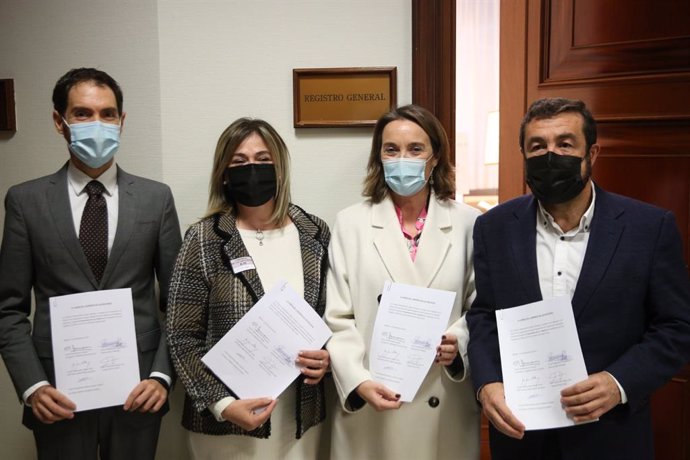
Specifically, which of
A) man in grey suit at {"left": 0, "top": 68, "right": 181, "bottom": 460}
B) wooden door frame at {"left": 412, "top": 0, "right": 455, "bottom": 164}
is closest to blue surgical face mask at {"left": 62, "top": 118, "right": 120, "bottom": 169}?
man in grey suit at {"left": 0, "top": 68, "right": 181, "bottom": 460}

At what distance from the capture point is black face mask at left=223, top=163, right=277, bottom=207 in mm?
1852

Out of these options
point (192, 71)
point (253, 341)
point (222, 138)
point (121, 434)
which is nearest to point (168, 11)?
point (192, 71)

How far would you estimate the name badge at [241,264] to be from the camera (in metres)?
1.80

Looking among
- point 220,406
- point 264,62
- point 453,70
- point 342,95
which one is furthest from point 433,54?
point 220,406

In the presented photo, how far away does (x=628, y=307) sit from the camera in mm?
1461

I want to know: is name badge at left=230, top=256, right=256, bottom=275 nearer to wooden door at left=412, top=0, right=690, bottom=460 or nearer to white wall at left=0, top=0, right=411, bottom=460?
white wall at left=0, top=0, right=411, bottom=460

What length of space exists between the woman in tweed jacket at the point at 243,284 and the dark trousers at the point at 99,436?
15 centimetres

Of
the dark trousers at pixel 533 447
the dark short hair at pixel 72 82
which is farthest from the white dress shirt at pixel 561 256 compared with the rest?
the dark short hair at pixel 72 82

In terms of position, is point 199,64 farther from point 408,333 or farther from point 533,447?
point 533,447

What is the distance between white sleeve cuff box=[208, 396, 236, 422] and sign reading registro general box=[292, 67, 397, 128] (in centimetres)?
108

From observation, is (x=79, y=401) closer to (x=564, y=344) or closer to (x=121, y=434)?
(x=121, y=434)

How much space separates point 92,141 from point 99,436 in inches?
36.1

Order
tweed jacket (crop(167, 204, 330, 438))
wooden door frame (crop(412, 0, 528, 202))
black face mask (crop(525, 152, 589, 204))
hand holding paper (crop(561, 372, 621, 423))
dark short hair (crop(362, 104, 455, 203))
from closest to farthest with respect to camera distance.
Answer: hand holding paper (crop(561, 372, 621, 423)) < black face mask (crop(525, 152, 589, 204)) < tweed jacket (crop(167, 204, 330, 438)) < dark short hair (crop(362, 104, 455, 203)) < wooden door frame (crop(412, 0, 528, 202))

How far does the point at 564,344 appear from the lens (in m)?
1.44
